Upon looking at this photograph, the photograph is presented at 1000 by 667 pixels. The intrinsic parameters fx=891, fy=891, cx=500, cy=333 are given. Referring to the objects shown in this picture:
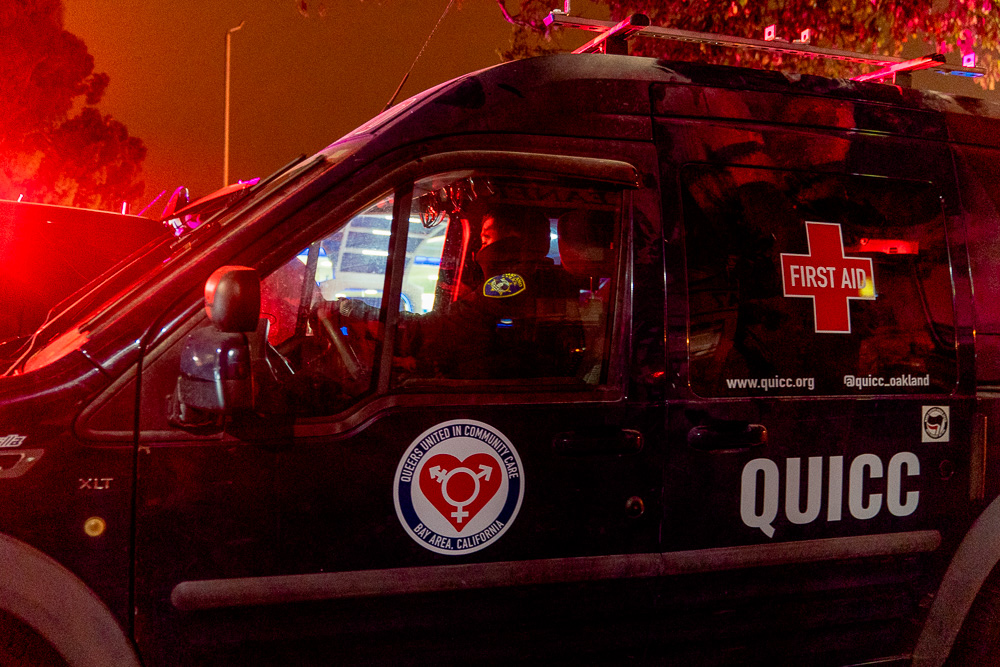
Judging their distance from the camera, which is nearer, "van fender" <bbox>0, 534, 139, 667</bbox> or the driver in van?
"van fender" <bbox>0, 534, 139, 667</bbox>

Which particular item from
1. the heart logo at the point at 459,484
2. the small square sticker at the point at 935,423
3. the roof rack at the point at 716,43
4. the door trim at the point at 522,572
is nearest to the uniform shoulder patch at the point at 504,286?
the heart logo at the point at 459,484

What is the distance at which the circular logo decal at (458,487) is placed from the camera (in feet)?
7.90

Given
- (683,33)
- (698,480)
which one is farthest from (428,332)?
(683,33)

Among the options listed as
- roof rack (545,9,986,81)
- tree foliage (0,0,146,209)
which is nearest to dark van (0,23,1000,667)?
roof rack (545,9,986,81)

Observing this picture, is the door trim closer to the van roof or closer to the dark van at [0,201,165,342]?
the van roof

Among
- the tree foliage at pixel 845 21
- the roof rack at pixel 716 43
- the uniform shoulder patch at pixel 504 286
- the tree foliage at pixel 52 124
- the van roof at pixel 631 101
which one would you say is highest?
the tree foliage at pixel 52 124

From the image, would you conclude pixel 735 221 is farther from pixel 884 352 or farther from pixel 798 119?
pixel 884 352

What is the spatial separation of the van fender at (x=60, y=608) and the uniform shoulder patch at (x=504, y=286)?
4.34 feet

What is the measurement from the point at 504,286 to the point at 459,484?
62cm

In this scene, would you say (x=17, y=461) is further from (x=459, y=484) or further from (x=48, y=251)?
(x=48, y=251)

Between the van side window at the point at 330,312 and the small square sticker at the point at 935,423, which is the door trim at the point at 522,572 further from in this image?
the van side window at the point at 330,312

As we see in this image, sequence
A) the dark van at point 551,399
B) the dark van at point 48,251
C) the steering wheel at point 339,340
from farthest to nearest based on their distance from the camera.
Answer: the dark van at point 48,251, the steering wheel at point 339,340, the dark van at point 551,399

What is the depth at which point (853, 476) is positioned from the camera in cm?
Result: 289

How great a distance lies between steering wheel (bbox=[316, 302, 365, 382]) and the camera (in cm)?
245
